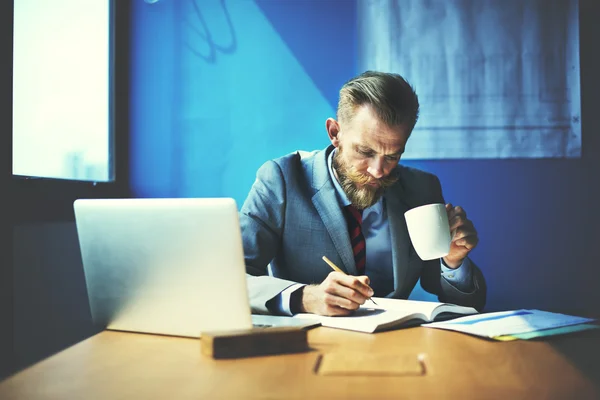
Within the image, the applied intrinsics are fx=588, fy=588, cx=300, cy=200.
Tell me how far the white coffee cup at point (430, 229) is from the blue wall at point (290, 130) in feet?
3.41

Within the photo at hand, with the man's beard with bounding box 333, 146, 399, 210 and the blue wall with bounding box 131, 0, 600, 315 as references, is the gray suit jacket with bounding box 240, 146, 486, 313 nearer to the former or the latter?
the man's beard with bounding box 333, 146, 399, 210

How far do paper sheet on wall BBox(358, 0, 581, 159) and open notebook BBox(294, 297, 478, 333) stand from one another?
112 cm

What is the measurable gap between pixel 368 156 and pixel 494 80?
823mm

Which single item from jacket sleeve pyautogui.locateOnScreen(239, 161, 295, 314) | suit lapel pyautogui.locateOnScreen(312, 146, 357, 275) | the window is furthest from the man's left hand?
the window

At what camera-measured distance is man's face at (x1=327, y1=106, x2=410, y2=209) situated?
1.82 metres

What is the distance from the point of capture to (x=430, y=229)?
4.37 ft

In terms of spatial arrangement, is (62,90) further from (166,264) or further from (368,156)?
(166,264)

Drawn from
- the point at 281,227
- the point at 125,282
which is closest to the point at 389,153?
the point at 281,227

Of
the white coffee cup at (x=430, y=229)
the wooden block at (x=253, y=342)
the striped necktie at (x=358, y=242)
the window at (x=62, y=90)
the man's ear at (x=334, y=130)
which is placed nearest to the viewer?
the wooden block at (x=253, y=342)

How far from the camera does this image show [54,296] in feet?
5.93

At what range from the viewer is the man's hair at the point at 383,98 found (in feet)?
6.01

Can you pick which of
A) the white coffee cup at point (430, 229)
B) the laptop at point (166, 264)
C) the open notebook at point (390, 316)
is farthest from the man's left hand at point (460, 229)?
the laptop at point (166, 264)

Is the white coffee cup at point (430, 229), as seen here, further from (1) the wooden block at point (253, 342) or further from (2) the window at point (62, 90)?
(2) the window at point (62, 90)

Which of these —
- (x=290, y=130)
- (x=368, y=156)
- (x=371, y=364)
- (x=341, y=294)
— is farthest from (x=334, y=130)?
(x=371, y=364)
